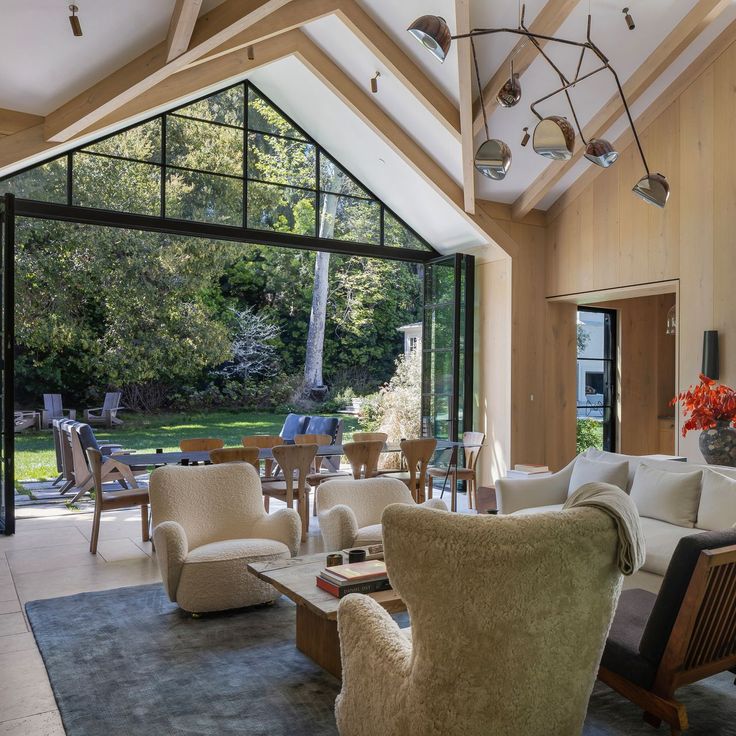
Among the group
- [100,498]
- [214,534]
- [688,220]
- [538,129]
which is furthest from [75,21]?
[688,220]

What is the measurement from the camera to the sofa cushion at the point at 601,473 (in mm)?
4566

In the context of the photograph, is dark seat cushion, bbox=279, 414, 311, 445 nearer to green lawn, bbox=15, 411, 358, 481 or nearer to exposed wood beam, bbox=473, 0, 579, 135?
green lawn, bbox=15, 411, 358, 481

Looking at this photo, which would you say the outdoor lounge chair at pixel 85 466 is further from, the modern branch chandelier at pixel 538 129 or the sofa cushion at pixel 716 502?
the sofa cushion at pixel 716 502

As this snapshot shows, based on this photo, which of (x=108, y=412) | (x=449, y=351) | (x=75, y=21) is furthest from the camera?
(x=108, y=412)

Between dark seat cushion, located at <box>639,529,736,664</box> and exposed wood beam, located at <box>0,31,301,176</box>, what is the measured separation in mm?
5606

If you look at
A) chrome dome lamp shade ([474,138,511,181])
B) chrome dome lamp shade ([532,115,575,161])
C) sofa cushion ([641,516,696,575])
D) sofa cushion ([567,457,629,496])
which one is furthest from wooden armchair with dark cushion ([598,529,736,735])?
chrome dome lamp shade ([474,138,511,181])

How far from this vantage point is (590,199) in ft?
24.5

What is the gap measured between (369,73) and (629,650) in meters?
5.67

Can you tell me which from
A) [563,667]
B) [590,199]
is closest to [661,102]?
[590,199]

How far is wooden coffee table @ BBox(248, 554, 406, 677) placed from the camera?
9.36 ft

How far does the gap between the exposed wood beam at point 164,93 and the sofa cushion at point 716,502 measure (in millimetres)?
5234

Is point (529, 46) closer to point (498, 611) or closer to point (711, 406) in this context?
point (711, 406)

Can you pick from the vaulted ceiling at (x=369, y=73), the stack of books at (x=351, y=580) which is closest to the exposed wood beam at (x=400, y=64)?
the vaulted ceiling at (x=369, y=73)

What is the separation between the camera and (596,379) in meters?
8.98
